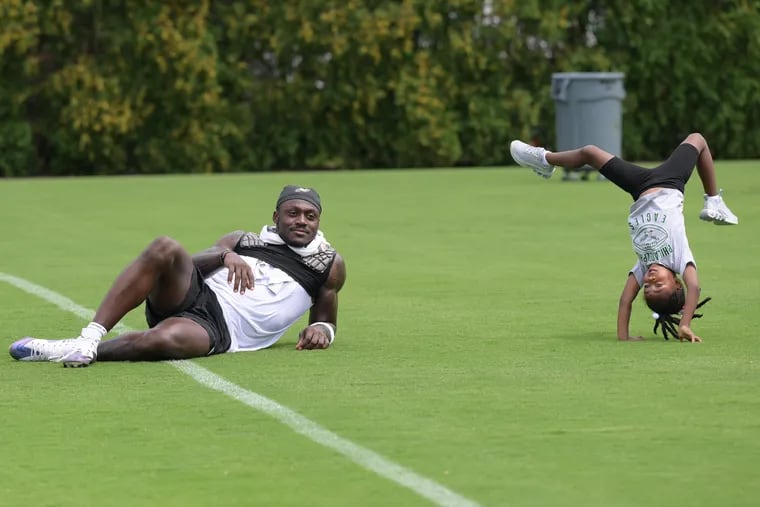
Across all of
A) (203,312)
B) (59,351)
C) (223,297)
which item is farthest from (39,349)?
(223,297)

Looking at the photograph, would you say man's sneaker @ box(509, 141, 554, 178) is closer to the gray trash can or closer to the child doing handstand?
the child doing handstand

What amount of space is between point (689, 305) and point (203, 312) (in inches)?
115

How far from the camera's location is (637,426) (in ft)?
25.6

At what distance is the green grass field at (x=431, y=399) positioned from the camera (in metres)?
6.73

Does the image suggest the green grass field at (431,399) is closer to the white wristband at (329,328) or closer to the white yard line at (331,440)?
the white yard line at (331,440)

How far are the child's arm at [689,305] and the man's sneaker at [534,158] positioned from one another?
1.38m

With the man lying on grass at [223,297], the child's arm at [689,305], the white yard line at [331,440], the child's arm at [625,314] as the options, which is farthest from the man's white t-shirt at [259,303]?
the child's arm at [689,305]

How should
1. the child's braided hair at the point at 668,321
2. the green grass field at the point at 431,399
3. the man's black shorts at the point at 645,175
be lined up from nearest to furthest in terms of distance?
1. the green grass field at the point at 431,399
2. the child's braided hair at the point at 668,321
3. the man's black shorts at the point at 645,175

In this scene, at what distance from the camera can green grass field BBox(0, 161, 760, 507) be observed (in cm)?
673

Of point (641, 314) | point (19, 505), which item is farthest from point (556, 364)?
point (19, 505)

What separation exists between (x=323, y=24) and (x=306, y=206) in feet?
74.2

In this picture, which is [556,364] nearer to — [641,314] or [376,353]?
[376,353]

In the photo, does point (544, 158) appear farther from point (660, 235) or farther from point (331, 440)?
point (331, 440)

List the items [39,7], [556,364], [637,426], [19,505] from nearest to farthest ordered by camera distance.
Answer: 1. [19,505]
2. [637,426]
3. [556,364]
4. [39,7]
